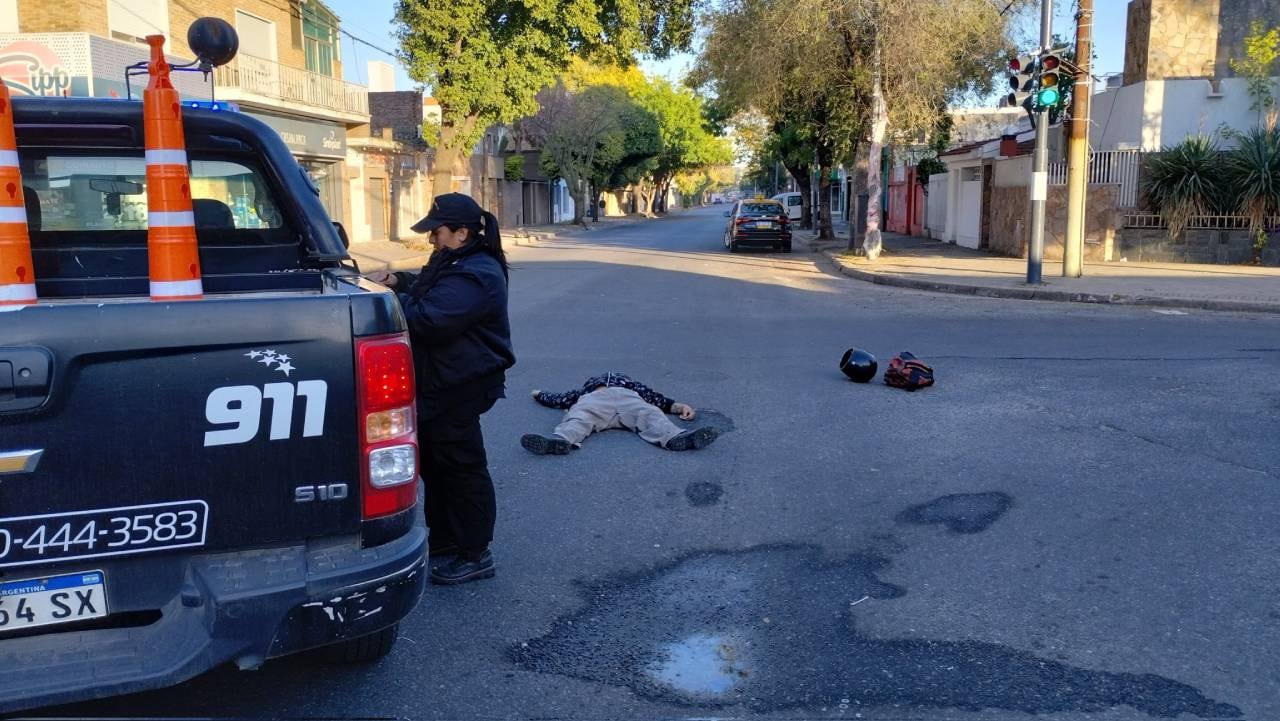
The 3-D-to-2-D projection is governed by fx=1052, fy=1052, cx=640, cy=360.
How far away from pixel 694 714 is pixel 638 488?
2662 mm

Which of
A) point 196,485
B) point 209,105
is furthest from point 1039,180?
point 196,485

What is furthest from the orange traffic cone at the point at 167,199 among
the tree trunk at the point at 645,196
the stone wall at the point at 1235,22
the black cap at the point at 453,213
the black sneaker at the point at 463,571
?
the tree trunk at the point at 645,196

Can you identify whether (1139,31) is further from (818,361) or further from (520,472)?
(520,472)

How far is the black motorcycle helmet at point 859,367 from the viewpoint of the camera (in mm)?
9172

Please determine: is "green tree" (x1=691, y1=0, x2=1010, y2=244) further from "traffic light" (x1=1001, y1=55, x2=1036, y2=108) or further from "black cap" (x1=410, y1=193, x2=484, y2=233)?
"black cap" (x1=410, y1=193, x2=484, y2=233)

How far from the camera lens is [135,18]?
74.5 feet

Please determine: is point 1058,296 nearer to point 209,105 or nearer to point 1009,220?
point 1009,220

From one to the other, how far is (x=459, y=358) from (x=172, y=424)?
5.42 feet

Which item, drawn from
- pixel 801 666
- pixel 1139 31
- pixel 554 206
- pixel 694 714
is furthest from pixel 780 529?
pixel 554 206

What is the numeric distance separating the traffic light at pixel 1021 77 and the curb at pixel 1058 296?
3332 mm

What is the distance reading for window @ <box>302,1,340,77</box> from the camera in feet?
100

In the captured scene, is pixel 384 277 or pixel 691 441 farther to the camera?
pixel 691 441

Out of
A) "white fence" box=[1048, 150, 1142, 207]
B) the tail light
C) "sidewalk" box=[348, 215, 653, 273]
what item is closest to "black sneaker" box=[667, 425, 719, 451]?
the tail light

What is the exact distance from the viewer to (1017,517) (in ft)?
18.2
